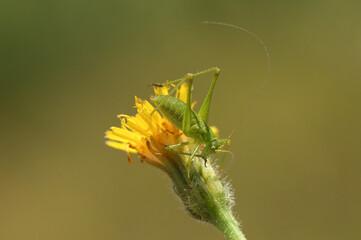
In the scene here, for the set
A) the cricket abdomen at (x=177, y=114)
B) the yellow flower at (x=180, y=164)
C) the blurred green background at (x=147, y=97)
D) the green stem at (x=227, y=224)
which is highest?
the blurred green background at (x=147, y=97)

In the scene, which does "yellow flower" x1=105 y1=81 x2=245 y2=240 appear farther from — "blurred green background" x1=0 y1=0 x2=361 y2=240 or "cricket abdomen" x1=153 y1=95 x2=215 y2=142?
"blurred green background" x1=0 y1=0 x2=361 y2=240

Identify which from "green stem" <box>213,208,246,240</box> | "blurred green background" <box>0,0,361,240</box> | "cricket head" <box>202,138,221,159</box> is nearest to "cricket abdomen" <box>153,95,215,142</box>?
"cricket head" <box>202,138,221,159</box>

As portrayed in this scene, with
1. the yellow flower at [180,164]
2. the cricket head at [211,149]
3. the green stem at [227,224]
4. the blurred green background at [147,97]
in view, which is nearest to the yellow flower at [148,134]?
the yellow flower at [180,164]

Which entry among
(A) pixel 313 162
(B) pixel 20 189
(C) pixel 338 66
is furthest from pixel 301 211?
(B) pixel 20 189

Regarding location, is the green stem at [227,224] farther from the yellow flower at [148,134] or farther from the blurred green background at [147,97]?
the blurred green background at [147,97]

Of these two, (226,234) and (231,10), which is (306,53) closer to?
(231,10)

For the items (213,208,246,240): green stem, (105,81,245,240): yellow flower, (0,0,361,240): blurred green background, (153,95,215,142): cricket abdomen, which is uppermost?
(0,0,361,240): blurred green background
